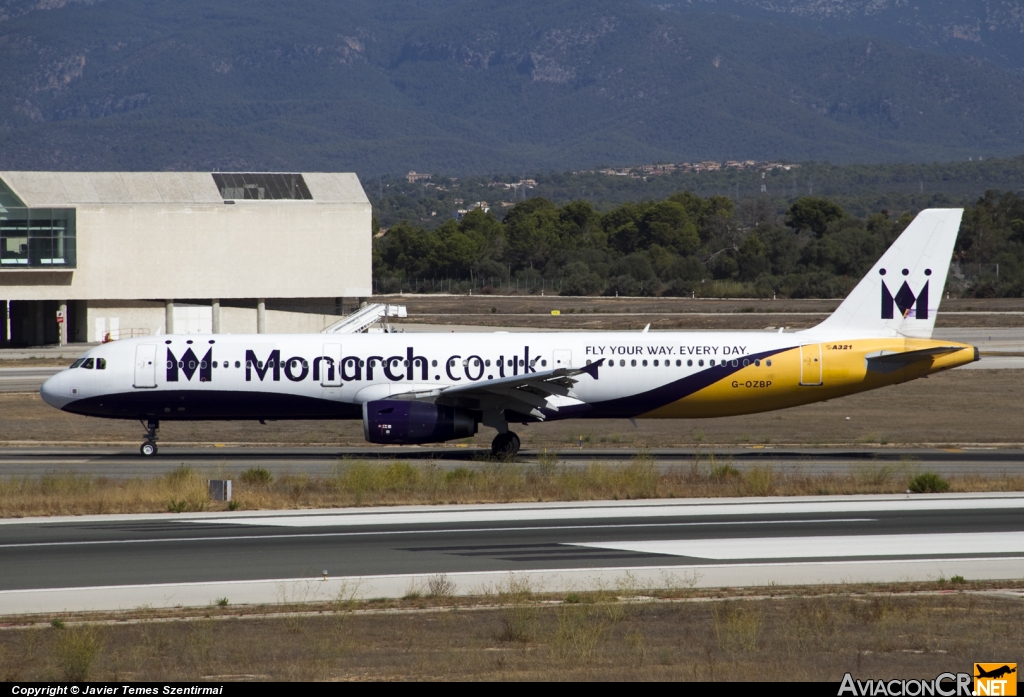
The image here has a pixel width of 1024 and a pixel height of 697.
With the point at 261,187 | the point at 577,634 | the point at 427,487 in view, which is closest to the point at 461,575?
the point at 577,634

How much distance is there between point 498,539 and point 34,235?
2529 inches

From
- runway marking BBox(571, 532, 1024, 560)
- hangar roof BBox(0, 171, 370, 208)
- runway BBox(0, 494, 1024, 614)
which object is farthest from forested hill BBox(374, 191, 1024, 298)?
runway marking BBox(571, 532, 1024, 560)

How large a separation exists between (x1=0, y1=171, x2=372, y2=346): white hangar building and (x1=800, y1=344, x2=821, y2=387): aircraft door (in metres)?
56.0

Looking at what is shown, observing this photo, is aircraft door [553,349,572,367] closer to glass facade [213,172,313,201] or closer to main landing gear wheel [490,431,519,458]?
main landing gear wheel [490,431,519,458]

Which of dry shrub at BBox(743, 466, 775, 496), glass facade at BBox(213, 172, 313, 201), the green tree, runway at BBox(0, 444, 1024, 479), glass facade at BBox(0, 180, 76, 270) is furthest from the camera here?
the green tree

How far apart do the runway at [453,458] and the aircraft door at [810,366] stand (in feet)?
7.34

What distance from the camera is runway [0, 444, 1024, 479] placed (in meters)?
32.7

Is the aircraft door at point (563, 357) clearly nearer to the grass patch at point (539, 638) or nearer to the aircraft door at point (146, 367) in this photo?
Answer: the aircraft door at point (146, 367)

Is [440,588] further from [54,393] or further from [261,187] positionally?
[261,187]

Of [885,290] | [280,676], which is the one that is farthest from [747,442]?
[280,676]

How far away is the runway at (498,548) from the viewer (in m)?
18.8

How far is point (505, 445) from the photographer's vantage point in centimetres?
3481

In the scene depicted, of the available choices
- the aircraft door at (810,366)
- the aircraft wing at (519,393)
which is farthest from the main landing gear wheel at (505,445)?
the aircraft door at (810,366)

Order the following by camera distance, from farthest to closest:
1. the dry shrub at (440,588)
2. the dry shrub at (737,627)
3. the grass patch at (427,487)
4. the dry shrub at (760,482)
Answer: the dry shrub at (760,482) < the grass patch at (427,487) < the dry shrub at (440,588) < the dry shrub at (737,627)
